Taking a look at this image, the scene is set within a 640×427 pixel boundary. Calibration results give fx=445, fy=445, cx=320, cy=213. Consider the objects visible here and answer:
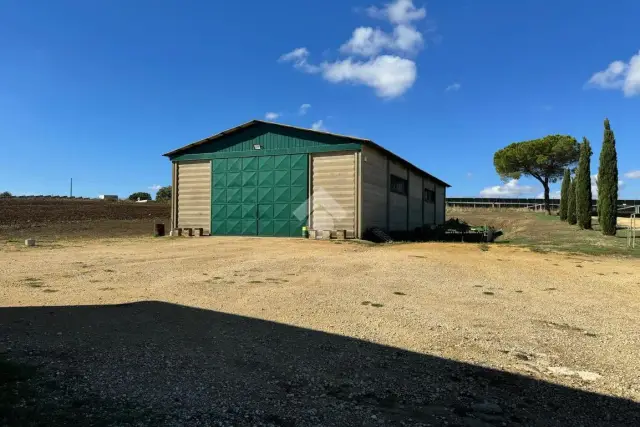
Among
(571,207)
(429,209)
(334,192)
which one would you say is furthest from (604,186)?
(334,192)

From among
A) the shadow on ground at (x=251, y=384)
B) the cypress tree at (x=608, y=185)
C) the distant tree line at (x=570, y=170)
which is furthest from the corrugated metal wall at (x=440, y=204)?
the shadow on ground at (x=251, y=384)

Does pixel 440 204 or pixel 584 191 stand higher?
pixel 584 191

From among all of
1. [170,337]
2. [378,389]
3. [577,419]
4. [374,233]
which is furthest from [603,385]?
[374,233]

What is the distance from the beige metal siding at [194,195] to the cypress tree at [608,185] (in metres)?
20.4

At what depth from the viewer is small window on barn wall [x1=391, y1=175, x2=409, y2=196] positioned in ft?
85.6

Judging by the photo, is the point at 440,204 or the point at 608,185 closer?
the point at 608,185

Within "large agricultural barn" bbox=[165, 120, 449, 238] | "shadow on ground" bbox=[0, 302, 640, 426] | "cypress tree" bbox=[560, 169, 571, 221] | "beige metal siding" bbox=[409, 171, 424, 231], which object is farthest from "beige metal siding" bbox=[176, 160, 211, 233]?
"cypress tree" bbox=[560, 169, 571, 221]

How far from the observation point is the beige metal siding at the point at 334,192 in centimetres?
2086

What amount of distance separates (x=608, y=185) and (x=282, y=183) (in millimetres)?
17118

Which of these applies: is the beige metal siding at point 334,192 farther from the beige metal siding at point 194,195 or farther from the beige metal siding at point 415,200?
the beige metal siding at point 415,200

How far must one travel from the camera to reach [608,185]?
76.9 ft

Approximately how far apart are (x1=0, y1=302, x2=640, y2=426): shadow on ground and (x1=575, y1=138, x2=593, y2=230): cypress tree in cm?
2670
